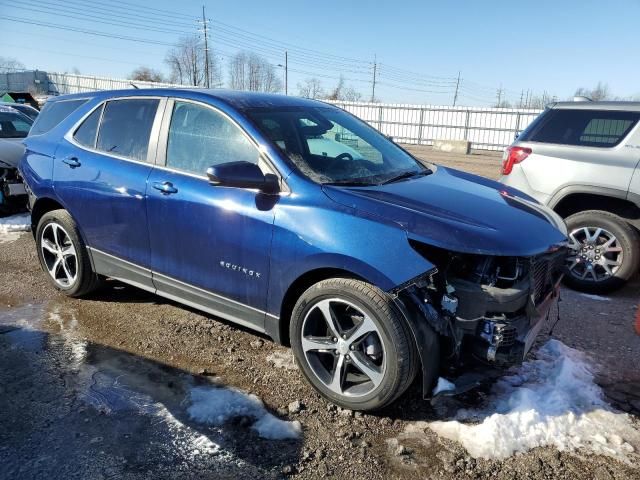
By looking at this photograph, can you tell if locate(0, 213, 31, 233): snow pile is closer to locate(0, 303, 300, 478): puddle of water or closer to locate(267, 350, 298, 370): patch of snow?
locate(0, 303, 300, 478): puddle of water

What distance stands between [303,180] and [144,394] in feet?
5.54

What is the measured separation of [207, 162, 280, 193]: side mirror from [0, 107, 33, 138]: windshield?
6961 mm

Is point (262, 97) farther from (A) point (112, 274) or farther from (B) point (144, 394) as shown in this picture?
(B) point (144, 394)

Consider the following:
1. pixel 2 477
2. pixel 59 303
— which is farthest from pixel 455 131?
pixel 2 477

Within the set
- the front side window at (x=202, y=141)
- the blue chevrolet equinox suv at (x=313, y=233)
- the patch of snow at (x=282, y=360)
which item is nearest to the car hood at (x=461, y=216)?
the blue chevrolet equinox suv at (x=313, y=233)

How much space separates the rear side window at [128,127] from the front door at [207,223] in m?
0.25

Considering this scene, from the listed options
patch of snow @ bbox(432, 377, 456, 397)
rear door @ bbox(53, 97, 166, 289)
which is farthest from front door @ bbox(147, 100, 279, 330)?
patch of snow @ bbox(432, 377, 456, 397)

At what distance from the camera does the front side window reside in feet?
10.8

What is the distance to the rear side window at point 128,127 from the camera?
383 cm

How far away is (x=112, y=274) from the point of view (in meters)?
4.14

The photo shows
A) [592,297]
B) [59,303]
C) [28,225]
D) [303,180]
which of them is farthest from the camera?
[28,225]

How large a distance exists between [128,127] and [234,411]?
2.47 meters

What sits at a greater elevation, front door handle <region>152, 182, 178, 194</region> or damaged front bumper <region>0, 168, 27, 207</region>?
front door handle <region>152, 182, 178, 194</region>

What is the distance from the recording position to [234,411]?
2912 millimetres
